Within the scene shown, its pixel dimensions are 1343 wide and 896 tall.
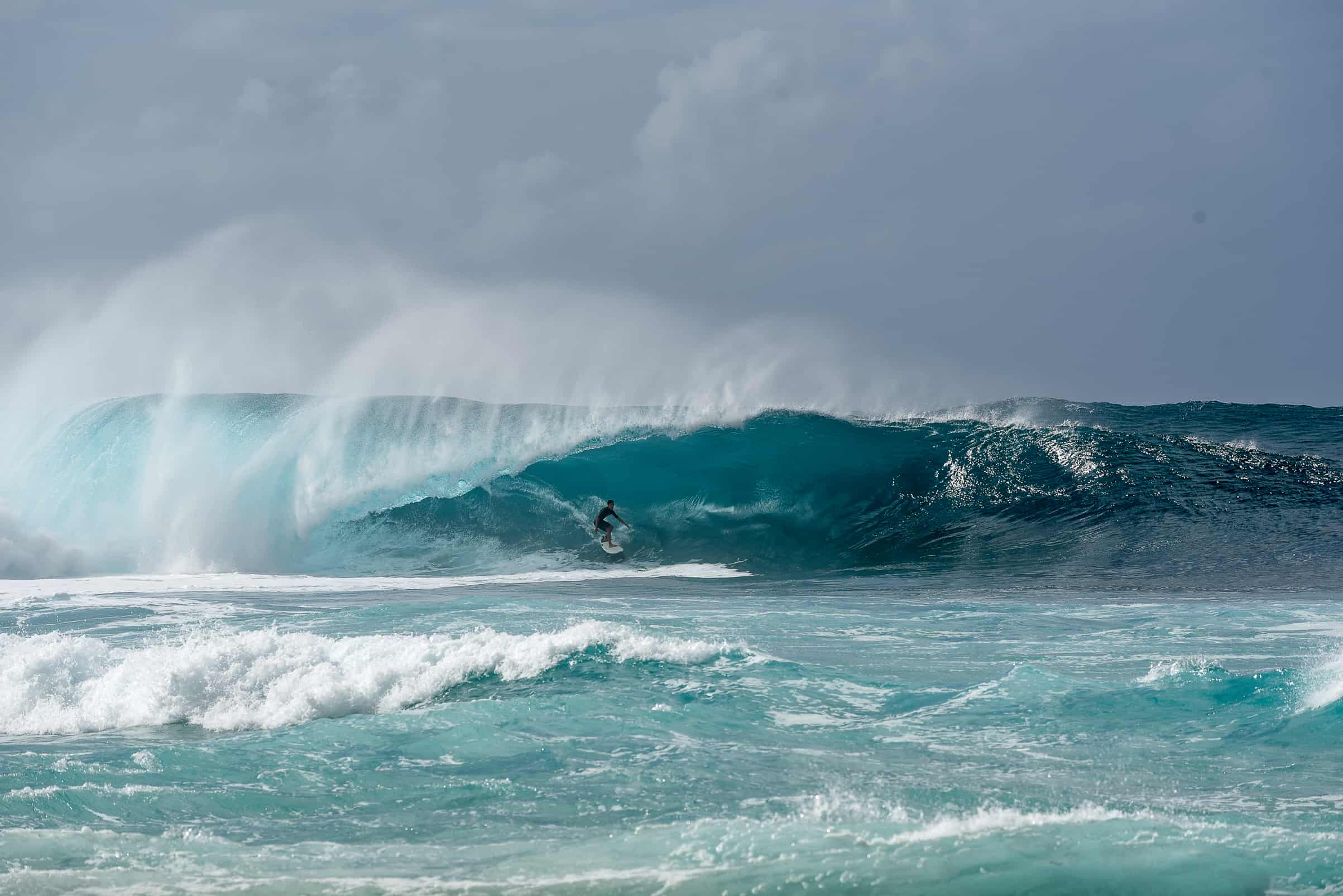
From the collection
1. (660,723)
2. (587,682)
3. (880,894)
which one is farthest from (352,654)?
(880,894)

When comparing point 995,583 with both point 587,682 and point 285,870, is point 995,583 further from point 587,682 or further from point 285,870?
point 285,870

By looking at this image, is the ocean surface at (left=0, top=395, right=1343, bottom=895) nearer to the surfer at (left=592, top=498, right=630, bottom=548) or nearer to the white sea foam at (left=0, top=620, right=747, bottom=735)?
the white sea foam at (left=0, top=620, right=747, bottom=735)

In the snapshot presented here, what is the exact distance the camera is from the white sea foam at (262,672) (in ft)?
24.0

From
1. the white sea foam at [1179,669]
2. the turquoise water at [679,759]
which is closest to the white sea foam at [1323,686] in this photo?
the turquoise water at [679,759]

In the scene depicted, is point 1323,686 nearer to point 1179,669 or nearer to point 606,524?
point 1179,669

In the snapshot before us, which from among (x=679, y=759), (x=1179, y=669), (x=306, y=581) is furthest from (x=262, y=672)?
(x=306, y=581)

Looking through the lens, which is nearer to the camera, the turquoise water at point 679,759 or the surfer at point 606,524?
the turquoise water at point 679,759

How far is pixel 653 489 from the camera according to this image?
21.6 metres

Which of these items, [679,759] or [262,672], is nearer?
[679,759]

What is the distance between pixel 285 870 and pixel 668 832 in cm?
164

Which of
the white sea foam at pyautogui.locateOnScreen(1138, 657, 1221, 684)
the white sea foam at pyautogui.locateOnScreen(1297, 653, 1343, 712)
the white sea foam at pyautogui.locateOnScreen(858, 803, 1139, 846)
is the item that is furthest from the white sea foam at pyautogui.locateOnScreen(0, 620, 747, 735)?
the white sea foam at pyautogui.locateOnScreen(1297, 653, 1343, 712)

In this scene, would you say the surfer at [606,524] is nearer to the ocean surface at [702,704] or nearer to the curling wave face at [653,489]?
the curling wave face at [653,489]

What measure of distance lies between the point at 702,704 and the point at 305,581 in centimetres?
1120

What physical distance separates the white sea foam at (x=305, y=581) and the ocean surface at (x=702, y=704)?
16 centimetres
